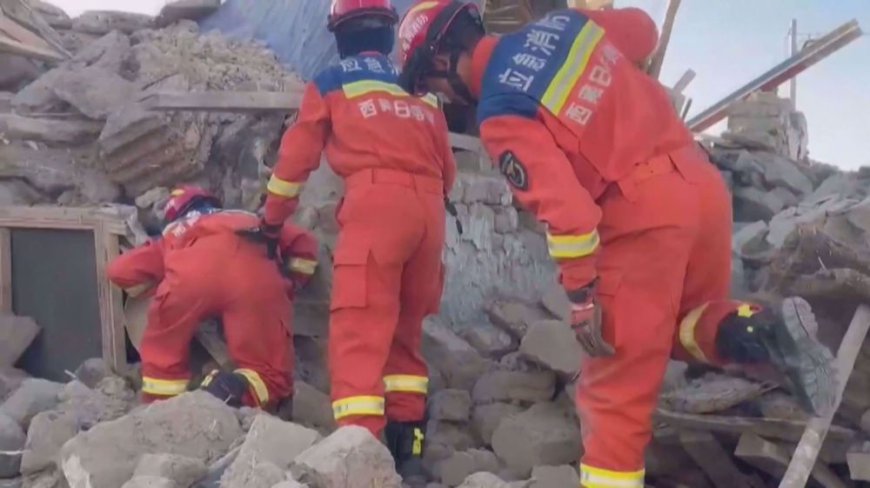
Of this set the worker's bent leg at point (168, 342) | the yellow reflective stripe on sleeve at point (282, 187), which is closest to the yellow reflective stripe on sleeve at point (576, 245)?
the yellow reflective stripe on sleeve at point (282, 187)

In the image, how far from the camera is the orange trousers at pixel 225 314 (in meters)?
4.58

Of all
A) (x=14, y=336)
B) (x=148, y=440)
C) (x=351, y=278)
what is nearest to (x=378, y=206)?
(x=351, y=278)

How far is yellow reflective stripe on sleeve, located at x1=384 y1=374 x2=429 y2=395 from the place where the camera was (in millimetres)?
4473

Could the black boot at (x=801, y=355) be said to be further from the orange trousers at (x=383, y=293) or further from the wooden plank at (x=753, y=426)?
the orange trousers at (x=383, y=293)

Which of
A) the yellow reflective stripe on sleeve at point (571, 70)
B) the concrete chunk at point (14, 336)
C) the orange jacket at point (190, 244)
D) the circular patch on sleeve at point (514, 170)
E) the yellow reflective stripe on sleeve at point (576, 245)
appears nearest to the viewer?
the yellow reflective stripe on sleeve at point (576, 245)

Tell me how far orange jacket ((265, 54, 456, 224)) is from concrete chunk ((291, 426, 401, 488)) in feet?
5.22

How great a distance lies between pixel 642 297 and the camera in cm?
352

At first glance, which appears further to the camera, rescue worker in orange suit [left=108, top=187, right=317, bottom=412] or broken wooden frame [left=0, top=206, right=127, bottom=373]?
broken wooden frame [left=0, top=206, right=127, bottom=373]

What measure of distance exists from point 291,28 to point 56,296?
2.50m

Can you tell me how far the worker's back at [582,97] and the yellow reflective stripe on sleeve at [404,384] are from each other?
128 cm

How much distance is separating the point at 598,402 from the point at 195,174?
125 inches

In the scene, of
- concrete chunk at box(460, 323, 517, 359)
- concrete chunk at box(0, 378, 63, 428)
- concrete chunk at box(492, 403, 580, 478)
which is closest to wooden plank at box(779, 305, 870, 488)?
concrete chunk at box(492, 403, 580, 478)

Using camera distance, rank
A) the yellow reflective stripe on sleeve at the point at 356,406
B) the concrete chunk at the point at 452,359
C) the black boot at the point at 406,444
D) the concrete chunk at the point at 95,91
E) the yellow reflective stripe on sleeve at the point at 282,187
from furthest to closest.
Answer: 1. the concrete chunk at the point at 95,91
2. the concrete chunk at the point at 452,359
3. the yellow reflective stripe on sleeve at the point at 282,187
4. the black boot at the point at 406,444
5. the yellow reflective stripe on sleeve at the point at 356,406

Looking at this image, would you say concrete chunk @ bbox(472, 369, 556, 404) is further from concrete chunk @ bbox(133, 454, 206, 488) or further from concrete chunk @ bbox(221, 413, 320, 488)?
concrete chunk @ bbox(133, 454, 206, 488)
